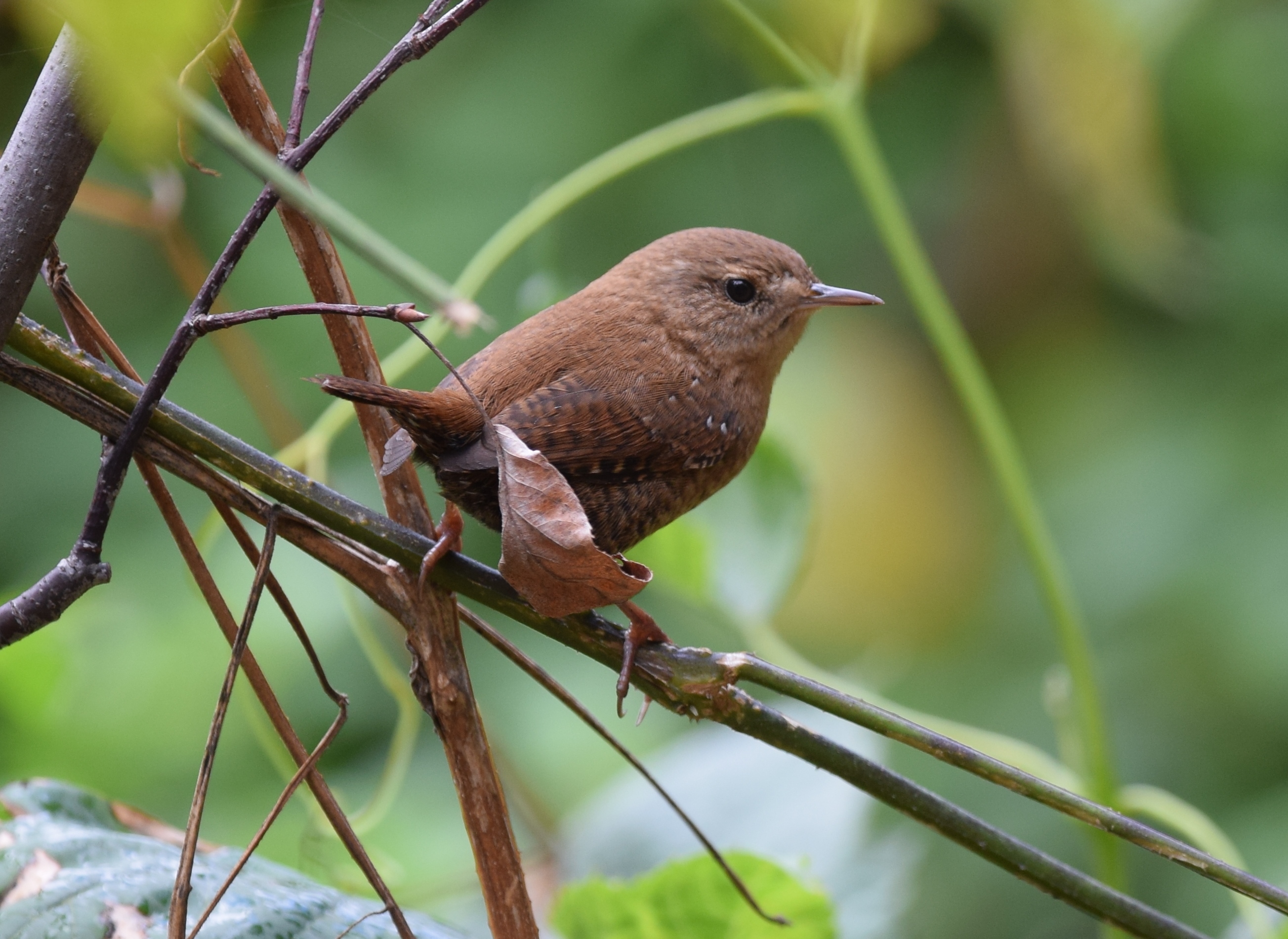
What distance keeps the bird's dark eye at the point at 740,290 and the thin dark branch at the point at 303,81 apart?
931 mm

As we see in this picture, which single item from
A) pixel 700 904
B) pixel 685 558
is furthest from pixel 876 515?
pixel 700 904

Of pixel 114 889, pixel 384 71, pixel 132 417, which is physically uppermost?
pixel 384 71

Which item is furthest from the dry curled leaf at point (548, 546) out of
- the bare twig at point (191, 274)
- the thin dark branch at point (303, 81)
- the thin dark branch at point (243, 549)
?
the bare twig at point (191, 274)

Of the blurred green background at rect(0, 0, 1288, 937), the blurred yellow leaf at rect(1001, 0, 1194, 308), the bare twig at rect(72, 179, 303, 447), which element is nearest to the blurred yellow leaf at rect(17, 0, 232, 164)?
the bare twig at rect(72, 179, 303, 447)

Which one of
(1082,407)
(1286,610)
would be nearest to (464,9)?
(1286,610)

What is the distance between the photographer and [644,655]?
1008mm

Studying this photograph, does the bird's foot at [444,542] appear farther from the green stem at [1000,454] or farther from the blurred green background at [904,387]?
the blurred green background at [904,387]

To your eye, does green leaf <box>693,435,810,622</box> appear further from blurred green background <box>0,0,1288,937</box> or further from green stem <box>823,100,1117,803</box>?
blurred green background <box>0,0,1288,937</box>

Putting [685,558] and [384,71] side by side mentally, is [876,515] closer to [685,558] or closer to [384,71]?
[685,558]

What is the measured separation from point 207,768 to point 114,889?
0.26 metres

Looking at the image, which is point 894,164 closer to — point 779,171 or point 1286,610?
point 779,171

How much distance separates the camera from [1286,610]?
273 cm

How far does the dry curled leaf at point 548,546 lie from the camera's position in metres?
0.90

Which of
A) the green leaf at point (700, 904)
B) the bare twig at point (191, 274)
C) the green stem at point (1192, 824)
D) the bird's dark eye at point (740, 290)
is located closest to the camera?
the green leaf at point (700, 904)
